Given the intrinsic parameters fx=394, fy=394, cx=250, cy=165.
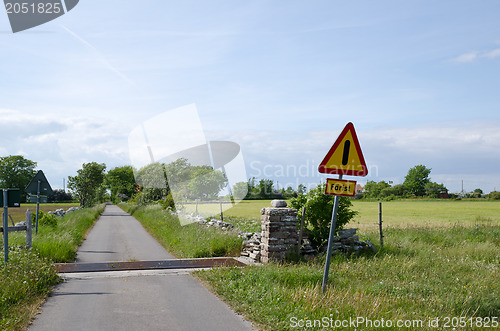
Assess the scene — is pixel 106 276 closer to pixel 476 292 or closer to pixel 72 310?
pixel 72 310

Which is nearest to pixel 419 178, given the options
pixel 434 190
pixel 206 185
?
pixel 434 190

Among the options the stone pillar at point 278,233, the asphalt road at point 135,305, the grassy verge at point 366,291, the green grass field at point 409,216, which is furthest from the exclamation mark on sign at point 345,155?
the green grass field at point 409,216

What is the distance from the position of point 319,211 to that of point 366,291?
4416 millimetres

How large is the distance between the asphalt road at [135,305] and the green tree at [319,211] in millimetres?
4095

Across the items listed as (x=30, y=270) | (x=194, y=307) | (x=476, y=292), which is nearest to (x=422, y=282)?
(x=476, y=292)

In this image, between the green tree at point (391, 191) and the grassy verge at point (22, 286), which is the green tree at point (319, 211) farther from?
the green tree at point (391, 191)

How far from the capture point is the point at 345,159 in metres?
7.25

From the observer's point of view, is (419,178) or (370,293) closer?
(370,293)

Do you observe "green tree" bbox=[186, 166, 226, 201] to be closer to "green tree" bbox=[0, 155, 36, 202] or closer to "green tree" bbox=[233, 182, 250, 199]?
"green tree" bbox=[233, 182, 250, 199]

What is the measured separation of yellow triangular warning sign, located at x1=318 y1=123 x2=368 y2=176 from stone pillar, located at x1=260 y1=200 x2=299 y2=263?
13.1ft

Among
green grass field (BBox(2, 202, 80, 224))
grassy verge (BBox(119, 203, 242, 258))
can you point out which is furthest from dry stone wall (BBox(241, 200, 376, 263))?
green grass field (BBox(2, 202, 80, 224))

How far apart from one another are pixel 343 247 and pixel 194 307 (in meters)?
6.09

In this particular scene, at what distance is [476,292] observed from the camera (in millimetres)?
8109

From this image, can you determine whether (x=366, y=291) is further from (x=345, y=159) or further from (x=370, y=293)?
(x=345, y=159)
